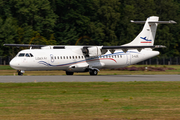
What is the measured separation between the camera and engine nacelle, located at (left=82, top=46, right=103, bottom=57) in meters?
34.8

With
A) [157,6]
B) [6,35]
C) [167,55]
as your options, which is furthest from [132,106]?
[157,6]

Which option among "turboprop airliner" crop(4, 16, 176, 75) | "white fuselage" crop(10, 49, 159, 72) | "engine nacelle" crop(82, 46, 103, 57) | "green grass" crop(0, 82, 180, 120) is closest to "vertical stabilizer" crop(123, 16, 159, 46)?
"turboprop airliner" crop(4, 16, 176, 75)

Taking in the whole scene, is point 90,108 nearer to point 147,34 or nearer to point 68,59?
point 68,59

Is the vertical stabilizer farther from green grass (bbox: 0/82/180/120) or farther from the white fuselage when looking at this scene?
green grass (bbox: 0/82/180/120)

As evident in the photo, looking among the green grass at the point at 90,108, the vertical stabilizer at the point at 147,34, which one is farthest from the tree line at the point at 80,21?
the green grass at the point at 90,108

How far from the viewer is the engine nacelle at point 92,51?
114 ft

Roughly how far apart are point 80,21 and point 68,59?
39.2 m

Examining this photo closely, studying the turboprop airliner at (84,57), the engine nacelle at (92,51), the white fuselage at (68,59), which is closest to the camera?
the white fuselage at (68,59)

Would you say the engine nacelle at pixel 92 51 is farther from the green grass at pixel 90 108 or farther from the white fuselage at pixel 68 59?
the green grass at pixel 90 108

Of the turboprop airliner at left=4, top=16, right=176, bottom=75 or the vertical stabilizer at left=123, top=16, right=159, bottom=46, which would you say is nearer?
the turboprop airliner at left=4, top=16, right=176, bottom=75

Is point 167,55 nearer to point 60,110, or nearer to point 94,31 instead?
point 94,31

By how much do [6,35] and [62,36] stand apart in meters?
14.2

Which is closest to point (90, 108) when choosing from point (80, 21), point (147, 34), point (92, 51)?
point (92, 51)

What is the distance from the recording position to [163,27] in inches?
3194
